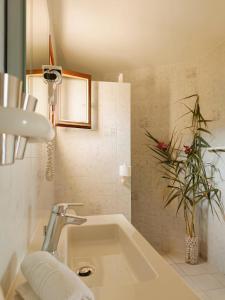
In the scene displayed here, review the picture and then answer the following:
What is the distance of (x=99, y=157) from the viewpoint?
217cm

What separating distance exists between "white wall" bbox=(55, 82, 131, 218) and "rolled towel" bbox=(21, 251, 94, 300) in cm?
160

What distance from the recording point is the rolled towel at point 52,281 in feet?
1.44

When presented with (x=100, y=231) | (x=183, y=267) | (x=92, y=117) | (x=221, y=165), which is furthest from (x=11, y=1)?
(x=183, y=267)

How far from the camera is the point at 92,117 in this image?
7.09ft

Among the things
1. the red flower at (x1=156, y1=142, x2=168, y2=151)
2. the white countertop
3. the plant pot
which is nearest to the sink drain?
the white countertop

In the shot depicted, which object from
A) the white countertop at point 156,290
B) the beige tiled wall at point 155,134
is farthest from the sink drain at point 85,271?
the beige tiled wall at point 155,134

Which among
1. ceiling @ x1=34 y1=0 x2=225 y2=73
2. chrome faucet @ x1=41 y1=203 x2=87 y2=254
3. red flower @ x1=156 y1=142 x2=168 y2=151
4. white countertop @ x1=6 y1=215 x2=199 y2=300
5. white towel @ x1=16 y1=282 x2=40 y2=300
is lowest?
white countertop @ x1=6 y1=215 x2=199 y2=300

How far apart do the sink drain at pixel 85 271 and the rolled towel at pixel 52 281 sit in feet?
1.60

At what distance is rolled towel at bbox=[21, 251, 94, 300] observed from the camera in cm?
44

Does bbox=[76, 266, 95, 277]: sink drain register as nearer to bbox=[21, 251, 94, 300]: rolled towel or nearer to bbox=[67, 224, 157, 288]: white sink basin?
bbox=[67, 224, 157, 288]: white sink basin

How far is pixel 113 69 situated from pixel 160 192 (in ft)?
5.37

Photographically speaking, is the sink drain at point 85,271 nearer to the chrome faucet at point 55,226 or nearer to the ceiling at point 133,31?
the chrome faucet at point 55,226

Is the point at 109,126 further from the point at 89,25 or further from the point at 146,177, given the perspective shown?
the point at 146,177

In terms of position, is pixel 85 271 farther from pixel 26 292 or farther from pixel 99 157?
pixel 99 157
